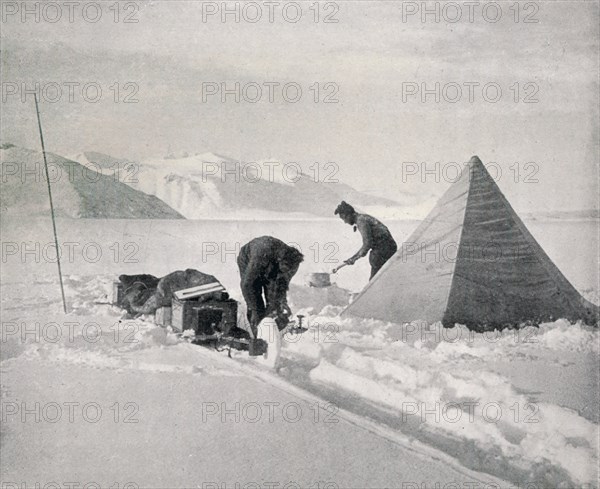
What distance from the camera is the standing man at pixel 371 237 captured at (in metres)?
2.83

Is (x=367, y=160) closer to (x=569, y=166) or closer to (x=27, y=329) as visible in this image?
(x=569, y=166)

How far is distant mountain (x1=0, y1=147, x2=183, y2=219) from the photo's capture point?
2.94 meters

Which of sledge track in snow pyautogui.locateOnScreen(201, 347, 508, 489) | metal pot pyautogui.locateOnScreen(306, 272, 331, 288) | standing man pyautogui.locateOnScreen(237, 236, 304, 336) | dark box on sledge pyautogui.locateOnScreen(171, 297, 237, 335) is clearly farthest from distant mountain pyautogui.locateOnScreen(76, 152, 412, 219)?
sledge track in snow pyautogui.locateOnScreen(201, 347, 508, 489)

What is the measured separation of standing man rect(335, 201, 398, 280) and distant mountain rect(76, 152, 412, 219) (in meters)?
0.05

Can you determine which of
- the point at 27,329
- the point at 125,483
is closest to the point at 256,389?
the point at 125,483

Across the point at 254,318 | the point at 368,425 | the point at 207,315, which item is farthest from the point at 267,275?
the point at 368,425

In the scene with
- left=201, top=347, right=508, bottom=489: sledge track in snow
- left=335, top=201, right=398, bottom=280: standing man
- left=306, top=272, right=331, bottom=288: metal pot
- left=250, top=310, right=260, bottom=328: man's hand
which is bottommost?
left=201, top=347, right=508, bottom=489: sledge track in snow

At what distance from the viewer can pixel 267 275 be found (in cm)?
307

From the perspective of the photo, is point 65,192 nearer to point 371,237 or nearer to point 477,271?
point 371,237

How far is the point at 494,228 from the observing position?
2902mm

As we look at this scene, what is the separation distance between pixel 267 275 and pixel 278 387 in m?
0.57

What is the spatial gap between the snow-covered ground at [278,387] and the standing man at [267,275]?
0.06 meters

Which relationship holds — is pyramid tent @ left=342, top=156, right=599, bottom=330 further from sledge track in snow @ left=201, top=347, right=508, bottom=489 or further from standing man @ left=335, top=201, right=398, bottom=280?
sledge track in snow @ left=201, top=347, right=508, bottom=489

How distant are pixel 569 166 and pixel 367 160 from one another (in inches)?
32.9
